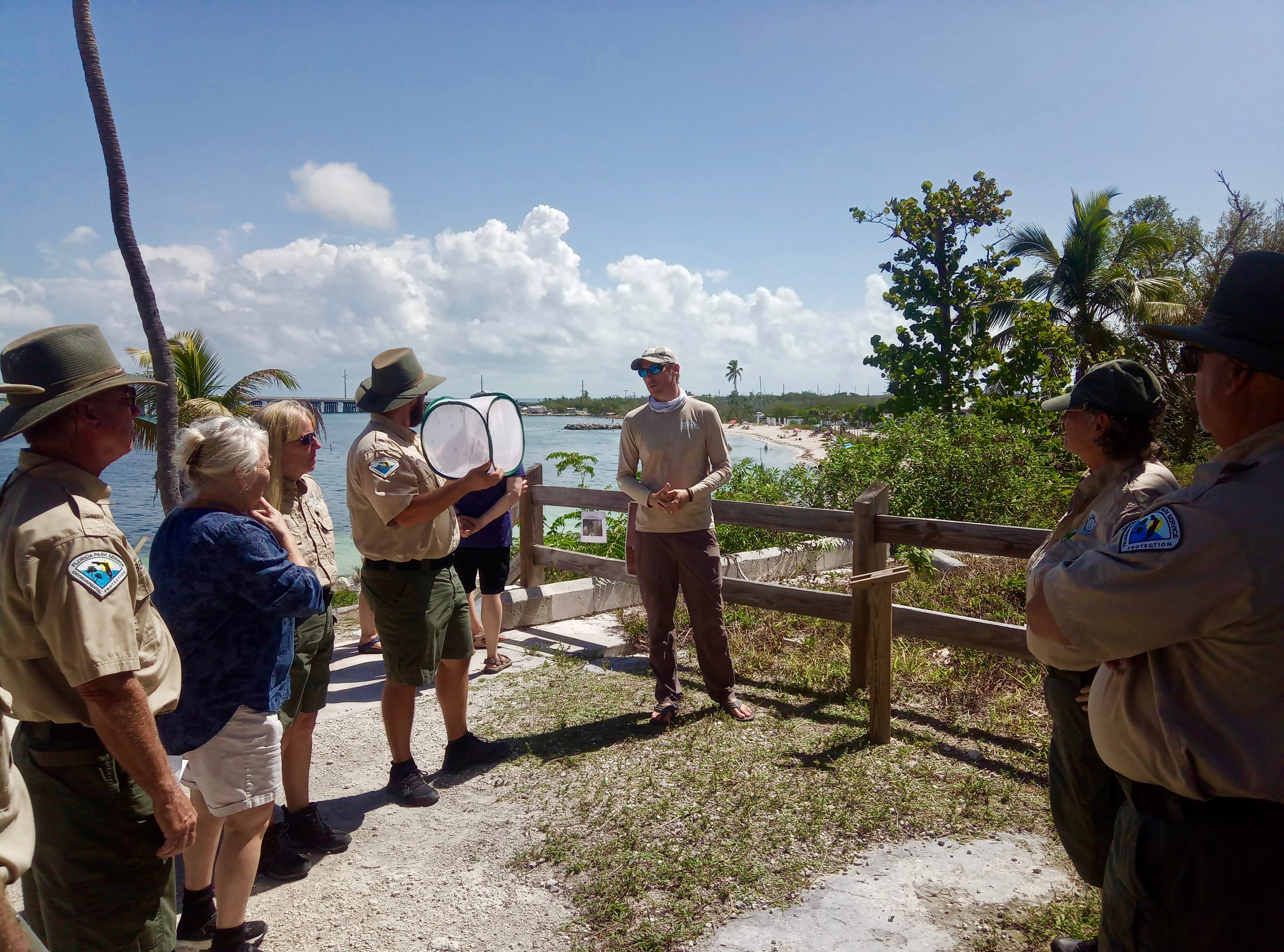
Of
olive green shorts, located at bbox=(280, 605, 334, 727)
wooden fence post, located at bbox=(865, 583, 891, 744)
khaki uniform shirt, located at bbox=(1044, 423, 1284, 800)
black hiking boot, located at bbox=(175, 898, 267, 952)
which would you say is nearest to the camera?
khaki uniform shirt, located at bbox=(1044, 423, 1284, 800)

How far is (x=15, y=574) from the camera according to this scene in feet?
6.23

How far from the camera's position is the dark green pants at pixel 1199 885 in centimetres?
154

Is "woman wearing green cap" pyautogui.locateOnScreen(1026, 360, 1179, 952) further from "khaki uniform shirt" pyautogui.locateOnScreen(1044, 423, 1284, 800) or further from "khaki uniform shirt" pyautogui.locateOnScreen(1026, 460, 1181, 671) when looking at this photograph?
"khaki uniform shirt" pyautogui.locateOnScreen(1044, 423, 1284, 800)

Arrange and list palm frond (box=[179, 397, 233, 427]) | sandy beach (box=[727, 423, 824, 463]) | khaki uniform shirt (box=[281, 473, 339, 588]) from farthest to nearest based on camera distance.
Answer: sandy beach (box=[727, 423, 824, 463]), palm frond (box=[179, 397, 233, 427]), khaki uniform shirt (box=[281, 473, 339, 588])

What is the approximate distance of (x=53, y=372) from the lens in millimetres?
2105

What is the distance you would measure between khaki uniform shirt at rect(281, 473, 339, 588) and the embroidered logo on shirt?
1293mm

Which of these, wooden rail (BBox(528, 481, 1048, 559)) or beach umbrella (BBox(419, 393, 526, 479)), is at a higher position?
beach umbrella (BBox(419, 393, 526, 479))

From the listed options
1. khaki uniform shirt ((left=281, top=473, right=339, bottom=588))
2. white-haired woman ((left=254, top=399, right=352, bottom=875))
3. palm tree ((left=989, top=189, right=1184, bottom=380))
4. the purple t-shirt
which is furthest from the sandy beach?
white-haired woman ((left=254, top=399, right=352, bottom=875))

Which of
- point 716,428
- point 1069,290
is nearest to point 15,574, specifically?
point 716,428

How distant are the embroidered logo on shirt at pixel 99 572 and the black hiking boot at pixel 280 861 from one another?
1.78m

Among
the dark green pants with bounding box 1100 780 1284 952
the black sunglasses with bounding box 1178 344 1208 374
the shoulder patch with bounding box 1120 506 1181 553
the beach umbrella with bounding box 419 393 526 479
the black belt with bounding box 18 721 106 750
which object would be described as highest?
the black sunglasses with bounding box 1178 344 1208 374

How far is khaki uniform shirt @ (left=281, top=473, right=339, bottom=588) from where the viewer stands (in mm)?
3451

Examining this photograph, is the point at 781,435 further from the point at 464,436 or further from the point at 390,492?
the point at 390,492

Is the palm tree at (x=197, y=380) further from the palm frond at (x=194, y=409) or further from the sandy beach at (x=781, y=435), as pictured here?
the sandy beach at (x=781, y=435)
